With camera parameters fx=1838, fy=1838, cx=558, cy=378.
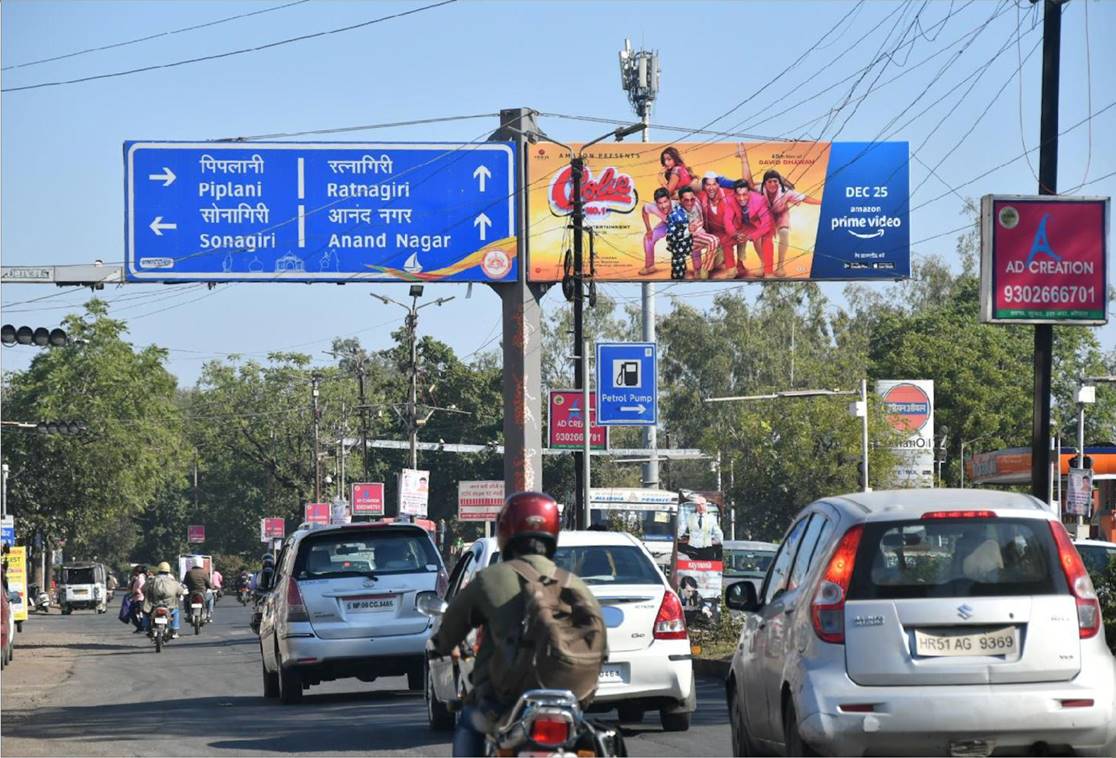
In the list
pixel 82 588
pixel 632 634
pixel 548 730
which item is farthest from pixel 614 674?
pixel 82 588

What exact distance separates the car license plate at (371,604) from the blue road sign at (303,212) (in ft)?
52.2

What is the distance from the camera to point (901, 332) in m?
84.8

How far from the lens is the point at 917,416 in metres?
60.2

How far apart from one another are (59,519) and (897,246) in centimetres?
5282

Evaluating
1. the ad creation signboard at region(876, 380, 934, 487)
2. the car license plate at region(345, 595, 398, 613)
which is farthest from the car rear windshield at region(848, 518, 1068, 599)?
the ad creation signboard at region(876, 380, 934, 487)

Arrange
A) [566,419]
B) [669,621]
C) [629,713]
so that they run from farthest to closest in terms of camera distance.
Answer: [566,419]
[629,713]
[669,621]

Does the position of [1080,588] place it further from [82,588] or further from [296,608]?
[82,588]

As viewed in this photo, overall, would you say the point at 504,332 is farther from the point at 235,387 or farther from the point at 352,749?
the point at 235,387

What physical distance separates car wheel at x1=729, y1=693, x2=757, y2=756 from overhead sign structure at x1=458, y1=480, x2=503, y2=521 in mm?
27136

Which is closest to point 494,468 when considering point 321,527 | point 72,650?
point 72,650

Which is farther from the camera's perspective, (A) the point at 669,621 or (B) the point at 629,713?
(B) the point at 629,713

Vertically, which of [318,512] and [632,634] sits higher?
[632,634]

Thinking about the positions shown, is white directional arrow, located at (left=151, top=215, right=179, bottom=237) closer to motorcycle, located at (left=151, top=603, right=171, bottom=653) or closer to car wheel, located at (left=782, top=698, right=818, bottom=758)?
motorcycle, located at (left=151, top=603, right=171, bottom=653)

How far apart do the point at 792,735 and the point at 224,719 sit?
351 inches
